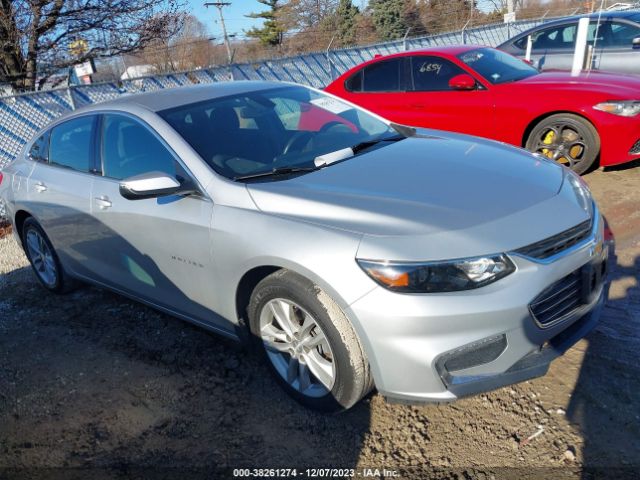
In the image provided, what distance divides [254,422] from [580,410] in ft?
5.31

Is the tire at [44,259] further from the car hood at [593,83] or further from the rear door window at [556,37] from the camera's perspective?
the rear door window at [556,37]

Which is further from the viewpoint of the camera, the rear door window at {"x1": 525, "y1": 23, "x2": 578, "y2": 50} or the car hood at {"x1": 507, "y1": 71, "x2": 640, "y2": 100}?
the rear door window at {"x1": 525, "y1": 23, "x2": 578, "y2": 50}

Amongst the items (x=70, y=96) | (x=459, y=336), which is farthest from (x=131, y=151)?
(x=70, y=96)

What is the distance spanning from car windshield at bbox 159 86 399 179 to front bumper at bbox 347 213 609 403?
1.16m

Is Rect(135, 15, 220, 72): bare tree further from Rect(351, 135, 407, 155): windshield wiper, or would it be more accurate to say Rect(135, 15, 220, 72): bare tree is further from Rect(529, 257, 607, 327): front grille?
Rect(529, 257, 607, 327): front grille

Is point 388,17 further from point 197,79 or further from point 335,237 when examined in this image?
point 335,237

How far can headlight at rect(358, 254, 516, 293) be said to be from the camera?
7.22ft

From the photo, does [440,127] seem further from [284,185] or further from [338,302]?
[338,302]

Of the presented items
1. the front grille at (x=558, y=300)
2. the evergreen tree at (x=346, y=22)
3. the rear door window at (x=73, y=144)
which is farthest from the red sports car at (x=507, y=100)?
the evergreen tree at (x=346, y=22)

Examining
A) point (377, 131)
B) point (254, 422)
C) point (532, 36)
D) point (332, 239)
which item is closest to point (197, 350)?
point (254, 422)

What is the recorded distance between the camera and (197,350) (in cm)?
355

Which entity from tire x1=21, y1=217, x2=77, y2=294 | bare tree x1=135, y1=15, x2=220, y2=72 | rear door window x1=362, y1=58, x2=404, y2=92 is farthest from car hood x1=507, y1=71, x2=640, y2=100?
bare tree x1=135, y1=15, x2=220, y2=72

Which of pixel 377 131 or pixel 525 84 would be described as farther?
pixel 525 84

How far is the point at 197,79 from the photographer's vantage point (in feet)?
39.9
